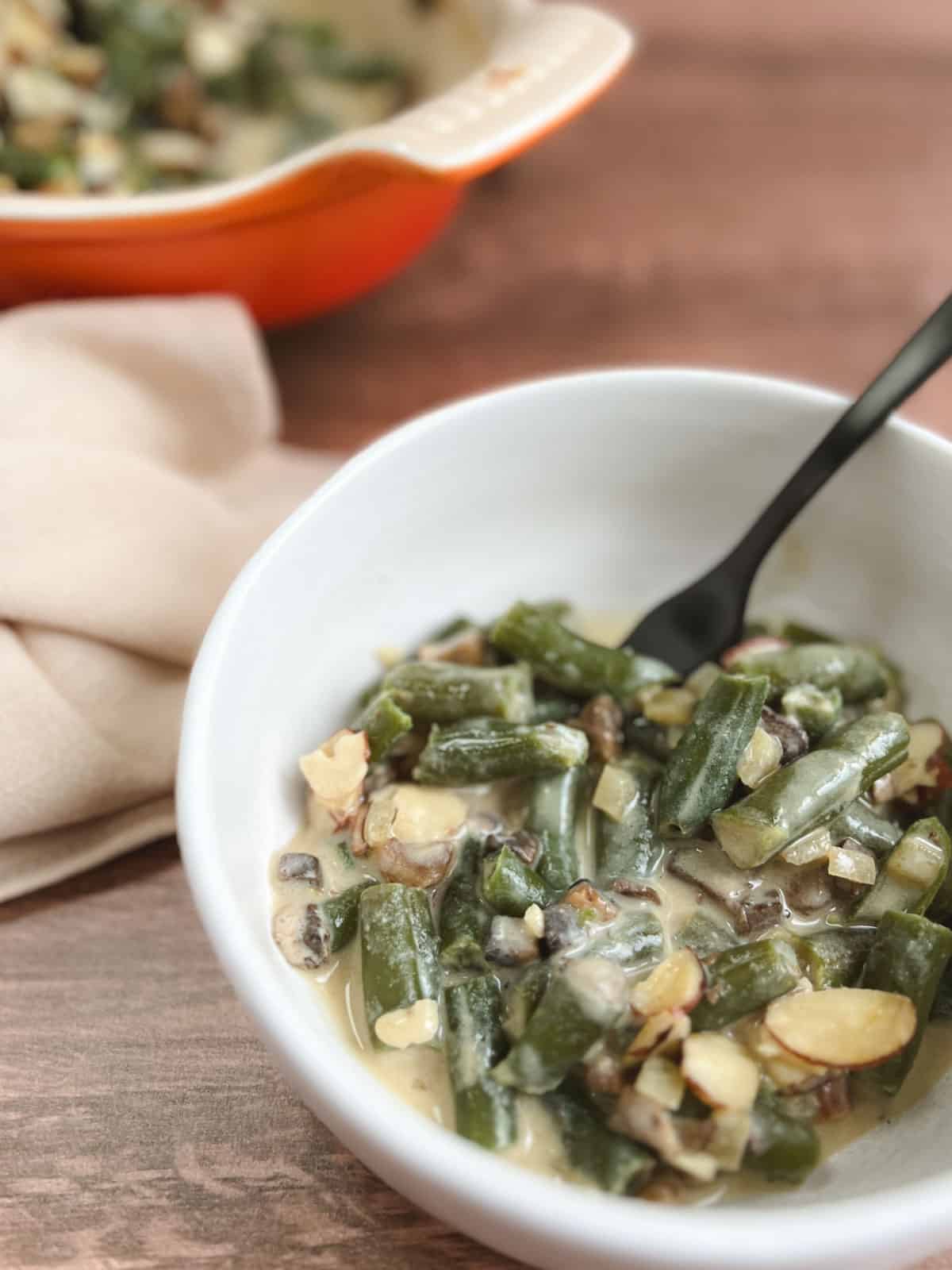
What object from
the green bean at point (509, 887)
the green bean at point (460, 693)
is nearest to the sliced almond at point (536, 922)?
the green bean at point (509, 887)

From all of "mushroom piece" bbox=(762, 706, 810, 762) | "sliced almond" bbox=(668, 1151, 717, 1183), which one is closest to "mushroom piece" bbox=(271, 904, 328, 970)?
"sliced almond" bbox=(668, 1151, 717, 1183)

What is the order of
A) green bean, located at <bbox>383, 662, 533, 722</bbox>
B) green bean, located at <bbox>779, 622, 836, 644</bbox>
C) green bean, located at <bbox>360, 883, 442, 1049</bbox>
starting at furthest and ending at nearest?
green bean, located at <bbox>779, 622, 836, 644</bbox> < green bean, located at <bbox>383, 662, 533, 722</bbox> < green bean, located at <bbox>360, 883, 442, 1049</bbox>

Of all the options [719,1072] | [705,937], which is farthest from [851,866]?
[719,1072]

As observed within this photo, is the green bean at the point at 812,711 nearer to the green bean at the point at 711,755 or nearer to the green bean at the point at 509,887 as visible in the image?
the green bean at the point at 711,755

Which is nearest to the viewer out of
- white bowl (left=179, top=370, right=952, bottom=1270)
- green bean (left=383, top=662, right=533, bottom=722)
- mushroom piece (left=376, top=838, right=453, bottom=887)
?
white bowl (left=179, top=370, right=952, bottom=1270)

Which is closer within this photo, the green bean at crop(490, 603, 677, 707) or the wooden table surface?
the wooden table surface

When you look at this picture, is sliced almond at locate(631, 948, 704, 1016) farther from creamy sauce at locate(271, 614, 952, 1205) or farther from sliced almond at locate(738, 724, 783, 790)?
sliced almond at locate(738, 724, 783, 790)

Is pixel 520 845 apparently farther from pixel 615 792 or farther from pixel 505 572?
pixel 505 572
